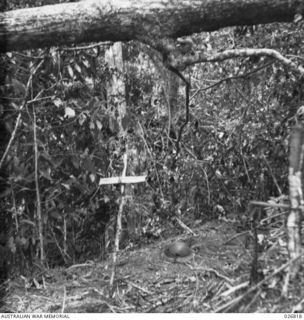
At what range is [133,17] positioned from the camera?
4.96ft

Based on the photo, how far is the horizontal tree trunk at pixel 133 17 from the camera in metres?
1.50

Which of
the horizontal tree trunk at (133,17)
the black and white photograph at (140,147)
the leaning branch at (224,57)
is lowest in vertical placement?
the black and white photograph at (140,147)

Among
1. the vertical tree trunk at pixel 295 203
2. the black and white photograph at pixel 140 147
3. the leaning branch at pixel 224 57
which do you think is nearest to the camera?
the vertical tree trunk at pixel 295 203

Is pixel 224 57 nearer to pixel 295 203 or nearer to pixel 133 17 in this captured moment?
pixel 133 17

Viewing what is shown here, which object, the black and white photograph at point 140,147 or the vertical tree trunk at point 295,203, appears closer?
the vertical tree trunk at point 295,203

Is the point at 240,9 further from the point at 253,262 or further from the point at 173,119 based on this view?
the point at 253,262

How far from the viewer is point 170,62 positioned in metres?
1.55

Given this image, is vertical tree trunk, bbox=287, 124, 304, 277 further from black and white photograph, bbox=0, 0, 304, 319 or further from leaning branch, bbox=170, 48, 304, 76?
leaning branch, bbox=170, 48, 304, 76

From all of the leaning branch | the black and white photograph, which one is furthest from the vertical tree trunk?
the leaning branch

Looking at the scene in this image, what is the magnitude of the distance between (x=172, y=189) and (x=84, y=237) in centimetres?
38

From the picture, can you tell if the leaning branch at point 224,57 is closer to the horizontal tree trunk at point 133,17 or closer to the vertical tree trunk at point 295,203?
the horizontal tree trunk at point 133,17

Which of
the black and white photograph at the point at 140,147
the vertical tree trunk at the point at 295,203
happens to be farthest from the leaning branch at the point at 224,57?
the vertical tree trunk at the point at 295,203

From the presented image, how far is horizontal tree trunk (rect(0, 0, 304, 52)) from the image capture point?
4.93 feet

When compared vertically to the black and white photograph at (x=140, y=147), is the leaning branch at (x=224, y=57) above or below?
above
